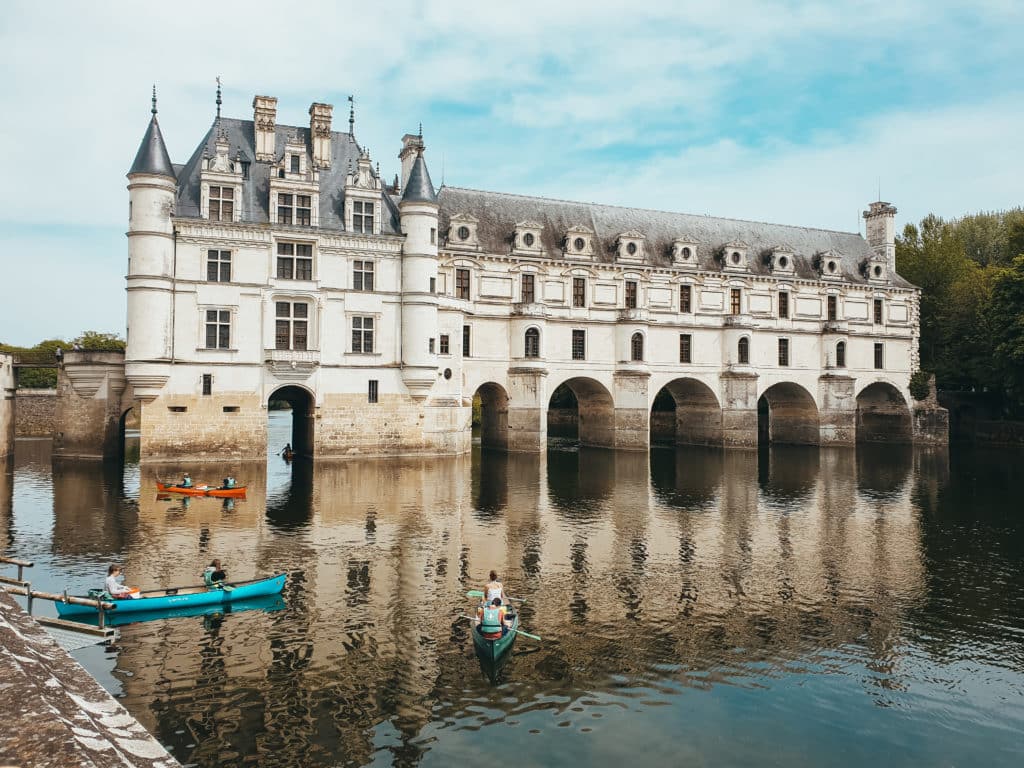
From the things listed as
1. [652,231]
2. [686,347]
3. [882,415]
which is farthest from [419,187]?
[882,415]

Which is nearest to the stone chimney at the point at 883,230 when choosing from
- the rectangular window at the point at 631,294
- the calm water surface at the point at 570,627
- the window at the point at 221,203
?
the rectangular window at the point at 631,294

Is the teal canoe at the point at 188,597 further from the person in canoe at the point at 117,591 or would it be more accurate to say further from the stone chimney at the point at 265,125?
the stone chimney at the point at 265,125

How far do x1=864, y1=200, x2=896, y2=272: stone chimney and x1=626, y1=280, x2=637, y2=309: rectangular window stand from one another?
24929 millimetres

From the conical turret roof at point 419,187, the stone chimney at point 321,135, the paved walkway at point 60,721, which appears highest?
the stone chimney at point 321,135

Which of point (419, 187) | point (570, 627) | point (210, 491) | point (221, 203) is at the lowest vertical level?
point (570, 627)

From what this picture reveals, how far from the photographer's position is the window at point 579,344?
184 ft

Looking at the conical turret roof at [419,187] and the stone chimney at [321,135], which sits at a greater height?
the stone chimney at [321,135]

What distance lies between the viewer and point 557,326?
55469mm

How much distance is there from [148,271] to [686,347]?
3698 centimetres

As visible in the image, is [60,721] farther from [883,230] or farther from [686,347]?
[883,230]

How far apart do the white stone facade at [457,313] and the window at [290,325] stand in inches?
4.5

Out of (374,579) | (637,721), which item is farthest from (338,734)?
(374,579)

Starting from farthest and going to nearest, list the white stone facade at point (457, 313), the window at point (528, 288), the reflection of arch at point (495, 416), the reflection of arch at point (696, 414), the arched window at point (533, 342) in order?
1. the reflection of arch at point (696, 414)
2. the window at point (528, 288)
3. the reflection of arch at point (495, 416)
4. the arched window at point (533, 342)
5. the white stone facade at point (457, 313)

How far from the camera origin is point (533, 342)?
54125 millimetres
